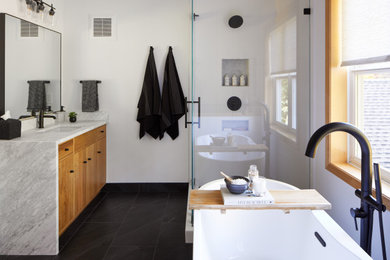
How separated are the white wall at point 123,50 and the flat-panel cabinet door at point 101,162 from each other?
9.4 inches

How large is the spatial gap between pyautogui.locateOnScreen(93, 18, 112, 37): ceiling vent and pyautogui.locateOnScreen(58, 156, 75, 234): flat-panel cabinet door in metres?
1.78

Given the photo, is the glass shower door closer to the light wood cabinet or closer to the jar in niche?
the jar in niche

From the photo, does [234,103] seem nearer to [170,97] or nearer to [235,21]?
[235,21]

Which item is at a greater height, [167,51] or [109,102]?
[167,51]

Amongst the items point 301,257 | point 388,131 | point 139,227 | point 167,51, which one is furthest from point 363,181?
point 167,51

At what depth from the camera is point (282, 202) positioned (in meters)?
1.76

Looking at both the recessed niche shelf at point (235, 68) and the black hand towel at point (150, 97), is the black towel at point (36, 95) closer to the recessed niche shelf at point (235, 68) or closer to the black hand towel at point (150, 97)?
the black hand towel at point (150, 97)

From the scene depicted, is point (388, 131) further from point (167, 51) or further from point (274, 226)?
point (167, 51)

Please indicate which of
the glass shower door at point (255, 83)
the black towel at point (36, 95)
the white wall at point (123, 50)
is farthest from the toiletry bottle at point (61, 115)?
the glass shower door at point (255, 83)

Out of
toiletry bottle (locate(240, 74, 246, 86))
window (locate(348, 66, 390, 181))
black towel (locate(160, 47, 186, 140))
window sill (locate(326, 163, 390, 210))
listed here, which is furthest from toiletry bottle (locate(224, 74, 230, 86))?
black towel (locate(160, 47, 186, 140))

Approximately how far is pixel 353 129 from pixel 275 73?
1.38 meters

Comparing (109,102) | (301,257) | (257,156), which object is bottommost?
(301,257)

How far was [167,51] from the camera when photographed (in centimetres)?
379

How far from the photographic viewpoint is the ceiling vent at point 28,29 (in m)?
2.84
